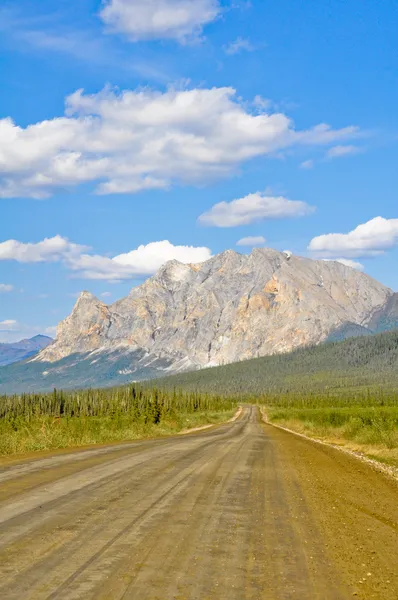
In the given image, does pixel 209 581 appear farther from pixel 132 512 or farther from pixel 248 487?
pixel 248 487

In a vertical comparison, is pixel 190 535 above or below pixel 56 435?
above

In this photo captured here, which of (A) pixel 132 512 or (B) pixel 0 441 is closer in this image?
(A) pixel 132 512

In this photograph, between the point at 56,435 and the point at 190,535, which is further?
the point at 56,435

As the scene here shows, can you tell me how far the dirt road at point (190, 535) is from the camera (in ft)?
22.5

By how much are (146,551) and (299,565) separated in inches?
85.1

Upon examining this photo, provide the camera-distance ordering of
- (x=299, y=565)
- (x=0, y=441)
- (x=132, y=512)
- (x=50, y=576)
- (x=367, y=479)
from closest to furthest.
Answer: (x=50, y=576), (x=299, y=565), (x=132, y=512), (x=367, y=479), (x=0, y=441)

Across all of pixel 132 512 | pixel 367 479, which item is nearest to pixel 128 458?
pixel 367 479

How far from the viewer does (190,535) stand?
921cm

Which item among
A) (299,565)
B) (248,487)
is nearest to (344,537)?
(299,565)

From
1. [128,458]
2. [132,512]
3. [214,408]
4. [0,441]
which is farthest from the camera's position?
[214,408]

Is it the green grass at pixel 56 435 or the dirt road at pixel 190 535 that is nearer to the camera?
the dirt road at pixel 190 535

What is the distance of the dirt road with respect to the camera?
6.84 meters

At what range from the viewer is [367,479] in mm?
18359

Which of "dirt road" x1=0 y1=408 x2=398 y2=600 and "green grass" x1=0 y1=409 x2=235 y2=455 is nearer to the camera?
"dirt road" x1=0 y1=408 x2=398 y2=600
